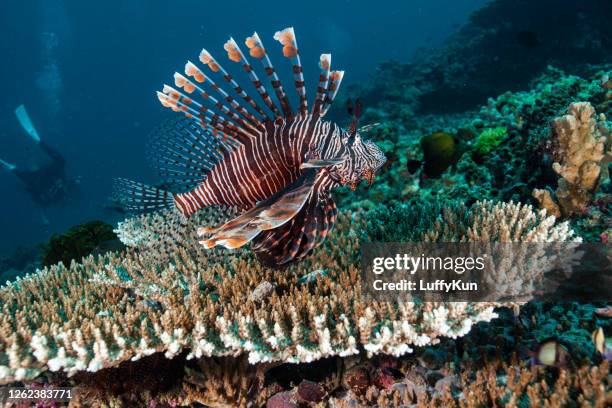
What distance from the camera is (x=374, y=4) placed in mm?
111625

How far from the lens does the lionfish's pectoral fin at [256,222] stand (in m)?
2.09

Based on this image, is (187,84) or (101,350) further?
(187,84)

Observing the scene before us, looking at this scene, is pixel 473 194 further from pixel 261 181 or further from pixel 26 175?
pixel 26 175

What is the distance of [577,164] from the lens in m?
3.94

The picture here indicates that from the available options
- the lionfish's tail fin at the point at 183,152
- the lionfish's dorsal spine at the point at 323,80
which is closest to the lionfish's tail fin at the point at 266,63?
the lionfish's dorsal spine at the point at 323,80

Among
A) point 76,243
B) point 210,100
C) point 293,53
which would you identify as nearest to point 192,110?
point 210,100

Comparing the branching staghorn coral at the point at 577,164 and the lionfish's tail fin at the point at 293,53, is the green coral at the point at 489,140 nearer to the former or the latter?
the branching staghorn coral at the point at 577,164

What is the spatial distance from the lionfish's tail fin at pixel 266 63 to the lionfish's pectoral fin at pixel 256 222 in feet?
3.11

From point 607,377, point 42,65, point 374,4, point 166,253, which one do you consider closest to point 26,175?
point 166,253

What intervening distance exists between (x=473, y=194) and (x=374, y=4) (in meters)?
123

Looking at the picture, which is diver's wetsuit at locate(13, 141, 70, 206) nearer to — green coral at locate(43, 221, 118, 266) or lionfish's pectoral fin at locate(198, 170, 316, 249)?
green coral at locate(43, 221, 118, 266)

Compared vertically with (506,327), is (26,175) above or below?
above

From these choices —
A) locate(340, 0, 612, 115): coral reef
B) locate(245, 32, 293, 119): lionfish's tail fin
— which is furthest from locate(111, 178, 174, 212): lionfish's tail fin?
locate(340, 0, 612, 115): coral reef

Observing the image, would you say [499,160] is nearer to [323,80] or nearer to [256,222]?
[323,80]
